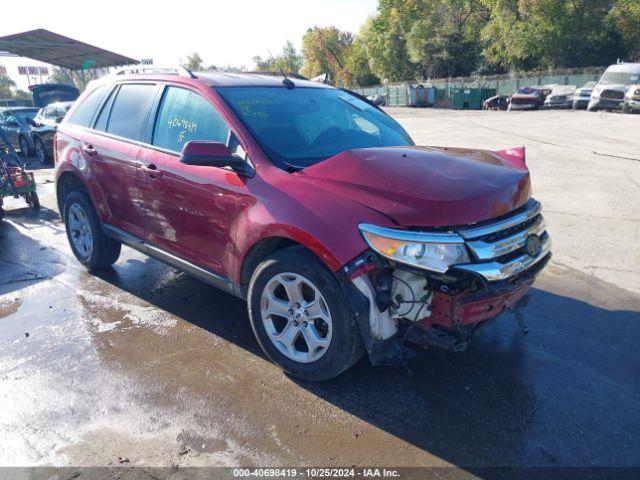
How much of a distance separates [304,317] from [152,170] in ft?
6.01

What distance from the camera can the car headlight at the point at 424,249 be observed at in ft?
8.85

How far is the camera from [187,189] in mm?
3740

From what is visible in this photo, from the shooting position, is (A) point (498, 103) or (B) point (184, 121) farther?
(A) point (498, 103)

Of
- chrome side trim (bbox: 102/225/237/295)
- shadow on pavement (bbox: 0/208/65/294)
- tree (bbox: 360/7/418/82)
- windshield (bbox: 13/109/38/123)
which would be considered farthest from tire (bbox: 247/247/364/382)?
tree (bbox: 360/7/418/82)

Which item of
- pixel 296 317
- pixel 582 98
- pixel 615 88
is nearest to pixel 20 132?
pixel 296 317

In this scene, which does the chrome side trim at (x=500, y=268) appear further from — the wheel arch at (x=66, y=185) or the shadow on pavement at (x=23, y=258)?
the shadow on pavement at (x=23, y=258)

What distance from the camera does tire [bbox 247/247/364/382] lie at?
116 inches

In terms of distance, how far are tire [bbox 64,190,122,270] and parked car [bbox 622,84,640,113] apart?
2691 centimetres

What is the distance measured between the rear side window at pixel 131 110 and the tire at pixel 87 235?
35.3 inches

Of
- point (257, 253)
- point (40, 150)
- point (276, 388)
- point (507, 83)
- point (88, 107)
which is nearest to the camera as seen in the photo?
point (276, 388)

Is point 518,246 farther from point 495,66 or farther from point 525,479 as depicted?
point 495,66

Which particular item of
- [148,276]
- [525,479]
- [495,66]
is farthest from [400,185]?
[495,66]

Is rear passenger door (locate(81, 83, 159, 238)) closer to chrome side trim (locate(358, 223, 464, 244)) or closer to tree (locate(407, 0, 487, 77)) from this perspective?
chrome side trim (locate(358, 223, 464, 244))

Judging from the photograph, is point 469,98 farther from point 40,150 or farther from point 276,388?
point 276,388
